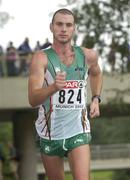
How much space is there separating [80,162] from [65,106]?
49cm

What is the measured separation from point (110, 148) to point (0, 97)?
72.8 ft

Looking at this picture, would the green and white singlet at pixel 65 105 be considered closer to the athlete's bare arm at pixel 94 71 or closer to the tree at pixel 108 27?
the athlete's bare arm at pixel 94 71

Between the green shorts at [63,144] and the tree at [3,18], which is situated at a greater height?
the green shorts at [63,144]

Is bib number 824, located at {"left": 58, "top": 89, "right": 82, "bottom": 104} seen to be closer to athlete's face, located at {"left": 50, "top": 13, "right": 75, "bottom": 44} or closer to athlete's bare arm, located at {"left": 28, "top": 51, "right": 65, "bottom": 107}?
athlete's bare arm, located at {"left": 28, "top": 51, "right": 65, "bottom": 107}

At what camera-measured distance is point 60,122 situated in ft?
19.5

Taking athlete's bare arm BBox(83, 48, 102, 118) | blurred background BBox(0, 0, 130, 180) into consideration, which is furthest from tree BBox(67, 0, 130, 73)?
athlete's bare arm BBox(83, 48, 102, 118)

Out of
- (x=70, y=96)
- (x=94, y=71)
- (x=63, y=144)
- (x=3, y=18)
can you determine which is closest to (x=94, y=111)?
(x=70, y=96)

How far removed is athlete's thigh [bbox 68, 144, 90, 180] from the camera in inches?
232

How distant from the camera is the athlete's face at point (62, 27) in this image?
231 inches

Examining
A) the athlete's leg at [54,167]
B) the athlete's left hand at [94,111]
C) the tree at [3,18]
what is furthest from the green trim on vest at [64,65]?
the tree at [3,18]

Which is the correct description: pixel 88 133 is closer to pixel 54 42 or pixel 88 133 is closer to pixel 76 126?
pixel 76 126

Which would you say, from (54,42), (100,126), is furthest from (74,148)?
(100,126)

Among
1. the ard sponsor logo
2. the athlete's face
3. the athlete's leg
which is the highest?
the athlete's face

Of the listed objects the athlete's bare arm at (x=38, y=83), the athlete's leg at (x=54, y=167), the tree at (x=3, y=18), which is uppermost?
the athlete's bare arm at (x=38, y=83)
